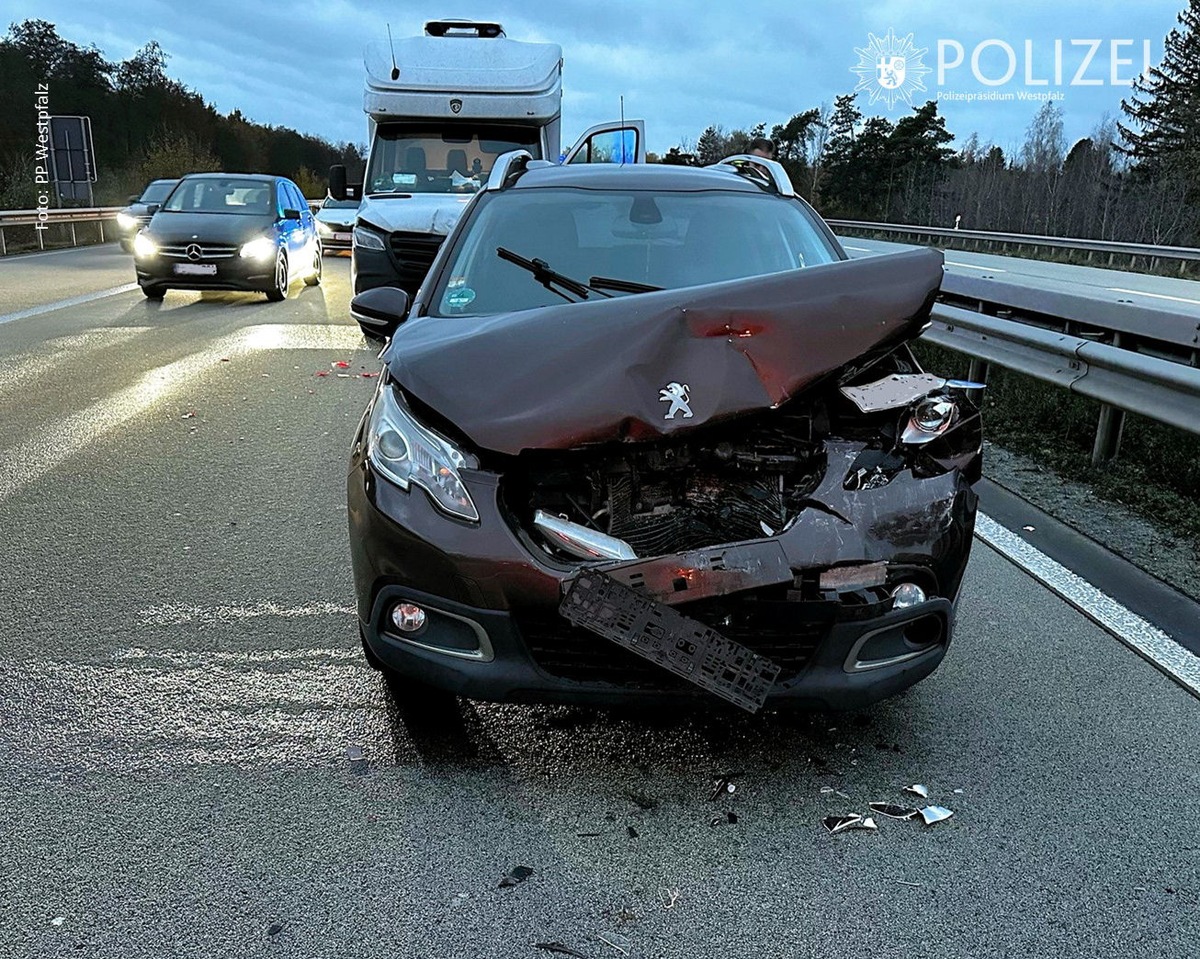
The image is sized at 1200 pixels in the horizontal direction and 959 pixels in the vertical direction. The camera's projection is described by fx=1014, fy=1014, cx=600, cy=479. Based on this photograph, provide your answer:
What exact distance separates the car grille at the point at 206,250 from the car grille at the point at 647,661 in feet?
40.8

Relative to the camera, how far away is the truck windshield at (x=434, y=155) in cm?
1227

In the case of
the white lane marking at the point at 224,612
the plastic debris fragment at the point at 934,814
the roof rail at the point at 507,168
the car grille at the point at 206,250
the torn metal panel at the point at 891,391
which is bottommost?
the plastic debris fragment at the point at 934,814

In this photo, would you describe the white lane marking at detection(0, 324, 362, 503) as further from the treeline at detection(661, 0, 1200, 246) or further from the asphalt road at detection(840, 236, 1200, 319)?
the treeline at detection(661, 0, 1200, 246)

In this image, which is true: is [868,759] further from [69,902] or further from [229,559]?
[229,559]

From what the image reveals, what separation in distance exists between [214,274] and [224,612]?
1097 centimetres

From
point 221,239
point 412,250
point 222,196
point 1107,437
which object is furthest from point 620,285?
point 222,196

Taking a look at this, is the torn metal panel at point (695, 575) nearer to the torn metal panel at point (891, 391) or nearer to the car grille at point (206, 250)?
the torn metal panel at point (891, 391)

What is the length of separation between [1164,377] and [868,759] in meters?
3.07

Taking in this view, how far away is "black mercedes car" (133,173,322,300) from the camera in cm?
1349

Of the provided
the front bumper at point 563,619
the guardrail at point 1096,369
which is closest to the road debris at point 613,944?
the front bumper at point 563,619

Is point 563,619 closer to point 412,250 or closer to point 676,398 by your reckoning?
point 676,398

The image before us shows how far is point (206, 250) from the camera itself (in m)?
13.5

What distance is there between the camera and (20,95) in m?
57.9

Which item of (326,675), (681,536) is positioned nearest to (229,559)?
(326,675)
